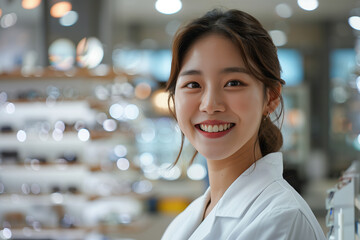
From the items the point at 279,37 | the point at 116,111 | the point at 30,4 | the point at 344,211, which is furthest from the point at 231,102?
the point at 279,37

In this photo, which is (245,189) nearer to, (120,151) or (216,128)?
(216,128)

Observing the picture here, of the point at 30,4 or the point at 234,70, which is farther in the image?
the point at 30,4

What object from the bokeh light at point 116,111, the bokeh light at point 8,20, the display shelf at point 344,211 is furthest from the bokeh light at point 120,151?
the display shelf at point 344,211

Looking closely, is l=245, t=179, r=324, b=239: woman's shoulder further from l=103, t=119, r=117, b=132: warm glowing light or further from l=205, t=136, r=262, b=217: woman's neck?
l=103, t=119, r=117, b=132: warm glowing light

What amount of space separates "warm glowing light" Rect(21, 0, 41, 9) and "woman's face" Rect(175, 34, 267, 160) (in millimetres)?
6199

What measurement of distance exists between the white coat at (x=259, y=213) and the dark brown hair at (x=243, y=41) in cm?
25

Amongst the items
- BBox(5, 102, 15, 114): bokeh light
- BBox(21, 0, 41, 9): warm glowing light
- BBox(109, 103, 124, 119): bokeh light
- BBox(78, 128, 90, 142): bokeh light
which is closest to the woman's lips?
BBox(78, 128, 90, 142): bokeh light

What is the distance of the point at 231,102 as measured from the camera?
1345 mm

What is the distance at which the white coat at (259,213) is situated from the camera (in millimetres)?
1152

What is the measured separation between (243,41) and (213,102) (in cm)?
19

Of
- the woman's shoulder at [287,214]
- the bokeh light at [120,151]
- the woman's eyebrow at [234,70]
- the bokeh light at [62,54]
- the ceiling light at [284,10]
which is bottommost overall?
the bokeh light at [120,151]

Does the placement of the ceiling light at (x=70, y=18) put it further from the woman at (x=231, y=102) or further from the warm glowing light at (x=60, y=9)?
the woman at (x=231, y=102)

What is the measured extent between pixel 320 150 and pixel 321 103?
111cm

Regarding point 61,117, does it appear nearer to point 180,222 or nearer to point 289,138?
point 180,222
